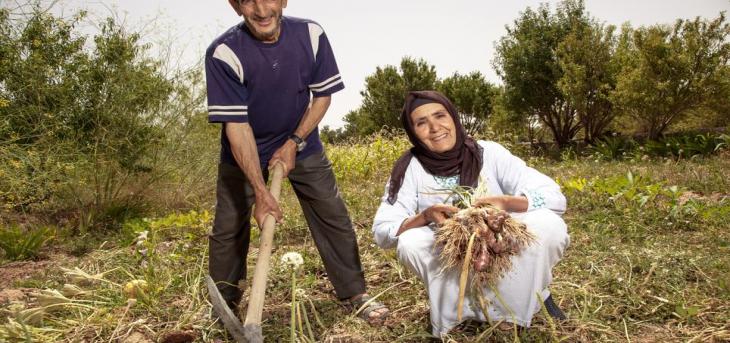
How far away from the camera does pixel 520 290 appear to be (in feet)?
6.31

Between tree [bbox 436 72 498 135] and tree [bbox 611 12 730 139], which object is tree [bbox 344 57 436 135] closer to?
tree [bbox 436 72 498 135]

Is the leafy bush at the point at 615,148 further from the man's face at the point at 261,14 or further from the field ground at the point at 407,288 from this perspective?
the man's face at the point at 261,14

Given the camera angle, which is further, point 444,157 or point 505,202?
point 444,157

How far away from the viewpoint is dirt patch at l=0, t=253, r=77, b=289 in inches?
143

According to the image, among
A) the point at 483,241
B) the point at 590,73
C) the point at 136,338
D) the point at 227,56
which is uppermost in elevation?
the point at 590,73

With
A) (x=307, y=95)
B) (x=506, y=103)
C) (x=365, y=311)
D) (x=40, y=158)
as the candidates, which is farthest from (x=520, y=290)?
(x=506, y=103)

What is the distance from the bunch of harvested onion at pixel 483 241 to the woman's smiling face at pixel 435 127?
0.40 m

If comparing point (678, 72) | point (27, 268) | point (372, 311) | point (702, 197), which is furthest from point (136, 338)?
point (678, 72)

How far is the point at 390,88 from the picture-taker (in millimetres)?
27781

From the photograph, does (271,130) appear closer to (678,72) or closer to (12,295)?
(12,295)

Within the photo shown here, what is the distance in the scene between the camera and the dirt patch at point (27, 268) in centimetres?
364

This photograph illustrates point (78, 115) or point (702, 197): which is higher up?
point (78, 115)

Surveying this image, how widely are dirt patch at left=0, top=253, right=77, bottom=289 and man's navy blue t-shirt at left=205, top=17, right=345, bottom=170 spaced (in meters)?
2.21

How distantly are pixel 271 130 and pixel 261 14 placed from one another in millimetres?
535
